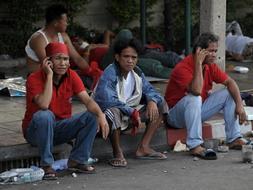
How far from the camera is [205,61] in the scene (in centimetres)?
732

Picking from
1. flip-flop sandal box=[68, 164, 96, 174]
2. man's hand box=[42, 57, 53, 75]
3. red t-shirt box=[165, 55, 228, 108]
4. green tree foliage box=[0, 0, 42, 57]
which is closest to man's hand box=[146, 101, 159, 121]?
red t-shirt box=[165, 55, 228, 108]

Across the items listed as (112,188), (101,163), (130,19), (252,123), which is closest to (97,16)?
(130,19)

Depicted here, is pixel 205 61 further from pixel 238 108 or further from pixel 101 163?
pixel 101 163

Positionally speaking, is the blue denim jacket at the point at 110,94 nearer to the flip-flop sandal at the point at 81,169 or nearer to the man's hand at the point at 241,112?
the flip-flop sandal at the point at 81,169

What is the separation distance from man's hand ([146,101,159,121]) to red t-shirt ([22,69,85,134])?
0.79 metres

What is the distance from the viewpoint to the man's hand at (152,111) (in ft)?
22.8

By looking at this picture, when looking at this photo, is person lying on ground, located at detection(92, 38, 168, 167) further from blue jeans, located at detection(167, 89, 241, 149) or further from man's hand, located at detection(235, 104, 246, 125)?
man's hand, located at detection(235, 104, 246, 125)

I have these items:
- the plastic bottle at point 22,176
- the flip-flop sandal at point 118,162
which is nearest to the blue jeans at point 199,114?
the flip-flop sandal at point 118,162

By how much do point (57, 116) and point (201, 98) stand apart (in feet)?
5.40

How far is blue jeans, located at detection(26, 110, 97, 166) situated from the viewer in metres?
6.17

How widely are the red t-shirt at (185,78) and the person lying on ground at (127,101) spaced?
30 centimetres

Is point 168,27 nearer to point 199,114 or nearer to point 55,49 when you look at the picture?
point 199,114

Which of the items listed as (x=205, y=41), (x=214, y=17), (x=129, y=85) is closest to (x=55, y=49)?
(x=129, y=85)

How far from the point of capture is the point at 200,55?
7215 mm
